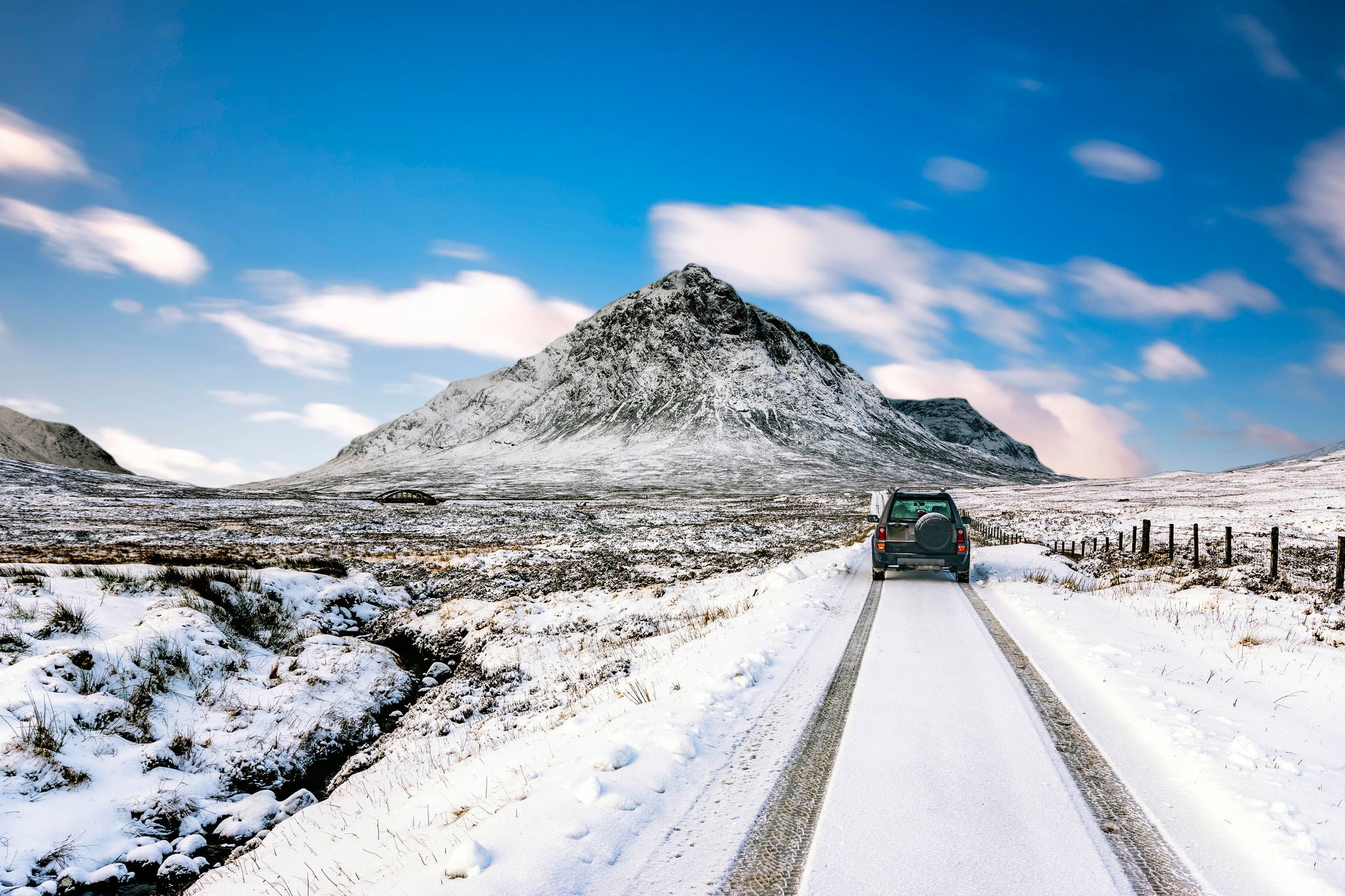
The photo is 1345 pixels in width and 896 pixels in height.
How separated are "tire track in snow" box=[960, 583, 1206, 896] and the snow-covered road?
3.3 inches

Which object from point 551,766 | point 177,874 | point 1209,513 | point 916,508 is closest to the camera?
point 551,766

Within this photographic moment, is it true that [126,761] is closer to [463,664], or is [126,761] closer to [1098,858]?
[463,664]

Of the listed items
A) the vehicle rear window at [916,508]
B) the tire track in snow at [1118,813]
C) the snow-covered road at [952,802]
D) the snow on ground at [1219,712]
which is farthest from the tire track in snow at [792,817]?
the vehicle rear window at [916,508]

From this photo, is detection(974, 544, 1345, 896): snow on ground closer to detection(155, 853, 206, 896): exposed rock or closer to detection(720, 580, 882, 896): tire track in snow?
detection(720, 580, 882, 896): tire track in snow

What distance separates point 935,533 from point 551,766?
1252 cm

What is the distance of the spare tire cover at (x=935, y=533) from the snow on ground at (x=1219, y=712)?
189cm

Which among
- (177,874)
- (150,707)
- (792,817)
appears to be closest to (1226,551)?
(792,817)

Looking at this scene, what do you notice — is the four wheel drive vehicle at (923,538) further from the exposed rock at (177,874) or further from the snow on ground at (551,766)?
the exposed rock at (177,874)

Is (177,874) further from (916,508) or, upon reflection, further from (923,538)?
(916,508)

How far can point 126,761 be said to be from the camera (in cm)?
805

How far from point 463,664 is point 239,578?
6.62 m

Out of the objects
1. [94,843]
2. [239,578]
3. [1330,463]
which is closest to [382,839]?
[94,843]

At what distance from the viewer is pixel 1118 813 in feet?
14.7

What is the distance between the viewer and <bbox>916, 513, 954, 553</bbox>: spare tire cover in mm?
15602
